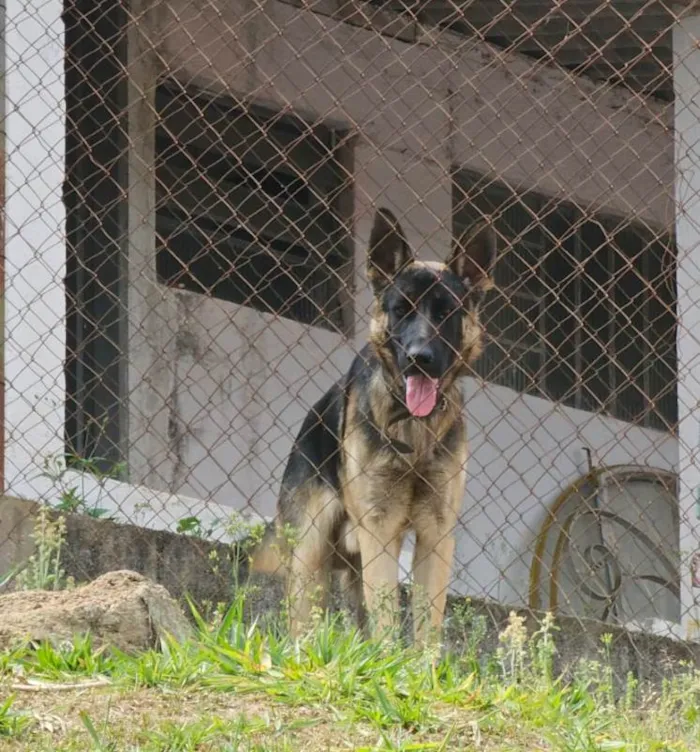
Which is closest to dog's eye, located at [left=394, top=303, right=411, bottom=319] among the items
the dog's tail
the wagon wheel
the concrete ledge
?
the dog's tail

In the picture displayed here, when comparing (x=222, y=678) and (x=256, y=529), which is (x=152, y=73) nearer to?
(x=256, y=529)

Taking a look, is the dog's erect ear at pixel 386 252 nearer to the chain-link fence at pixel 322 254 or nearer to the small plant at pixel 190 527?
the chain-link fence at pixel 322 254

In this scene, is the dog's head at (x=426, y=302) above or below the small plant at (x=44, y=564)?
above

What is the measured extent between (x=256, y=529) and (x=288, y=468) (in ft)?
5.17

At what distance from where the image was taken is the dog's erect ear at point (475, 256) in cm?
728

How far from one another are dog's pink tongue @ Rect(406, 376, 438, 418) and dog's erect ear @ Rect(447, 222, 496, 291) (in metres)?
0.42

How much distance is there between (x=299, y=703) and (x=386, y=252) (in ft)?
9.16

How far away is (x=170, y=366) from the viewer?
10047 mm

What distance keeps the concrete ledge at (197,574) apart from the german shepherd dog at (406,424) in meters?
0.22

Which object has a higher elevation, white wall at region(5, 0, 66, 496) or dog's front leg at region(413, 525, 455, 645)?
white wall at region(5, 0, 66, 496)

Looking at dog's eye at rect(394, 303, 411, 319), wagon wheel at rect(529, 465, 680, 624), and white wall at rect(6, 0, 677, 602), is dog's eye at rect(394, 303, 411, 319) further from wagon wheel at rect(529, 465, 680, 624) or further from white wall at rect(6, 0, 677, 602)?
wagon wheel at rect(529, 465, 680, 624)

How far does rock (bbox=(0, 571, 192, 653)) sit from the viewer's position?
547 centimetres

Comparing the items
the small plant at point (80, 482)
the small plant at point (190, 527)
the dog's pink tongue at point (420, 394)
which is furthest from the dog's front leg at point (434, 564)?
the small plant at point (80, 482)

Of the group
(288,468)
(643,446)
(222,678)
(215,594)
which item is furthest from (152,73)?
(222,678)
